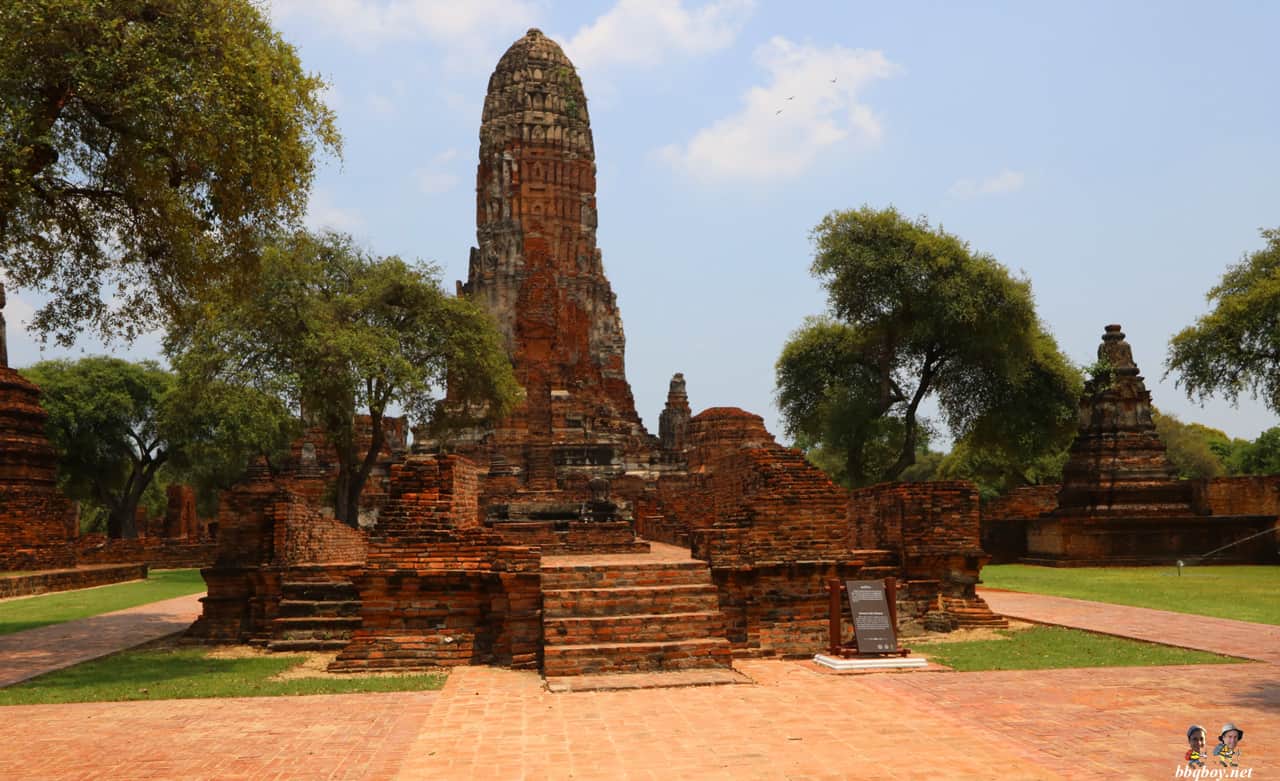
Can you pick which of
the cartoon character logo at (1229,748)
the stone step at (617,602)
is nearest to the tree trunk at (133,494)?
the stone step at (617,602)

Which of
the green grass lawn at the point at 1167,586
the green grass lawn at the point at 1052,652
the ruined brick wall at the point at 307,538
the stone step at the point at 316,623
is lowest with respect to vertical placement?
the green grass lawn at the point at 1167,586

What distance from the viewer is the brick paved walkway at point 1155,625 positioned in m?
10.2

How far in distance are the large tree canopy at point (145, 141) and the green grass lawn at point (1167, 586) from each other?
12857mm

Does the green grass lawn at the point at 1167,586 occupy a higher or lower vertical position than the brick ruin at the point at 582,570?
lower

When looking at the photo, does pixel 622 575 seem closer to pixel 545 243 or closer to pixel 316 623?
pixel 316 623

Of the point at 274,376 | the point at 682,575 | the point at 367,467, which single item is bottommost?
the point at 682,575

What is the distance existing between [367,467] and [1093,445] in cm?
1839

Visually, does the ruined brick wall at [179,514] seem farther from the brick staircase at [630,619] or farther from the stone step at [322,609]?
the brick staircase at [630,619]

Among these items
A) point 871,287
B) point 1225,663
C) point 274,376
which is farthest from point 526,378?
point 1225,663

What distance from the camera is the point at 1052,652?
10109 mm

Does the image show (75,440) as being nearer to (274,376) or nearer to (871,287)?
(274,376)

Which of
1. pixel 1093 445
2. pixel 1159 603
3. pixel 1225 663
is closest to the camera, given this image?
pixel 1225 663

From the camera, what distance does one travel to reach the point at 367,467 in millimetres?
23000

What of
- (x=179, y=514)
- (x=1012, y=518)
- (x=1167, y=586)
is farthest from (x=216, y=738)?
(x=179, y=514)
